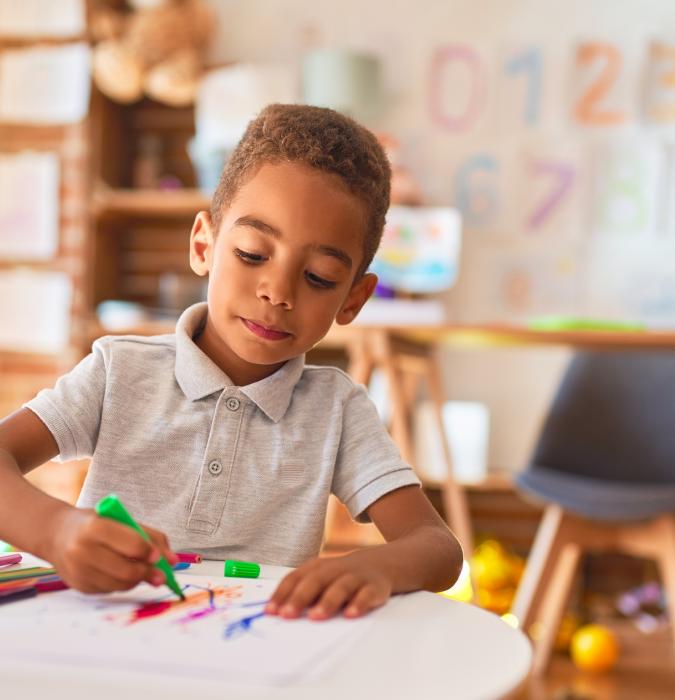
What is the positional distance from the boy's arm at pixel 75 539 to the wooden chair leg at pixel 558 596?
173 cm

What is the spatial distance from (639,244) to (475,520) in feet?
3.42

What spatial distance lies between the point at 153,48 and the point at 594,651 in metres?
2.15

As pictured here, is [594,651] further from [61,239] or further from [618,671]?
[61,239]

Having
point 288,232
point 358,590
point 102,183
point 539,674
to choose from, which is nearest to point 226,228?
point 288,232

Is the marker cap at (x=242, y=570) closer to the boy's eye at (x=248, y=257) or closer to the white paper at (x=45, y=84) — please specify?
the boy's eye at (x=248, y=257)

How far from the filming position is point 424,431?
290 centimetres

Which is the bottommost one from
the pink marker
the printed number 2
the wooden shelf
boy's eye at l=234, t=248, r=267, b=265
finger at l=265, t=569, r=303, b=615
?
the wooden shelf

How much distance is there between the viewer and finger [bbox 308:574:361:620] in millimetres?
526

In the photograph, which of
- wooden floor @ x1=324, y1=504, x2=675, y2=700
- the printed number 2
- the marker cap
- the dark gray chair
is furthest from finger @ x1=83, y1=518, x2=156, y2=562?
the printed number 2

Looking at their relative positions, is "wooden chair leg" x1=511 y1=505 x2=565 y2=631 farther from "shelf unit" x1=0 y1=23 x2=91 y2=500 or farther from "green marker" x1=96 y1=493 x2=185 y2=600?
"green marker" x1=96 y1=493 x2=185 y2=600

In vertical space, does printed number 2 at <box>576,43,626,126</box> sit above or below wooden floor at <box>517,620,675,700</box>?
above

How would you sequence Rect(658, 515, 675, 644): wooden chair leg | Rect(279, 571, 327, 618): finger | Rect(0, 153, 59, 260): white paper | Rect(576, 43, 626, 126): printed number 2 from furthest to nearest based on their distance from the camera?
Rect(0, 153, 59, 260): white paper, Rect(576, 43, 626, 126): printed number 2, Rect(658, 515, 675, 644): wooden chair leg, Rect(279, 571, 327, 618): finger

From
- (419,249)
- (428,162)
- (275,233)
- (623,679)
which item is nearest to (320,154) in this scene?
(275,233)

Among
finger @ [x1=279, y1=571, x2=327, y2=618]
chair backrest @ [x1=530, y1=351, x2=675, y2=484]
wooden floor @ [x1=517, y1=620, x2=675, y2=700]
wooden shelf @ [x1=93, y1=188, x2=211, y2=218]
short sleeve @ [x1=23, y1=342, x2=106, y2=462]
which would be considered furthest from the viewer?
wooden shelf @ [x1=93, y1=188, x2=211, y2=218]
